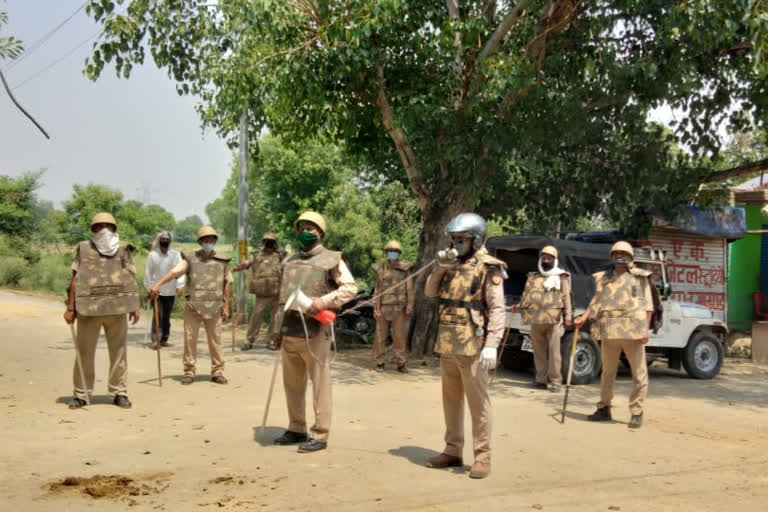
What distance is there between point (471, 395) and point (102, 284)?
4183 millimetres

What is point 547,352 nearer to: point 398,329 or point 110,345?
point 398,329

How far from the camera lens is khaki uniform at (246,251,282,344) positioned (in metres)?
13.4

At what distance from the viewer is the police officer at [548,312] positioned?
11.0 m

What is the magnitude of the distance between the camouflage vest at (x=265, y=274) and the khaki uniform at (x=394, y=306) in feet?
7.01

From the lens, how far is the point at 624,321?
28.0ft

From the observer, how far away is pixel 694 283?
18.7m

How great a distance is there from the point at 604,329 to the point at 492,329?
314 cm

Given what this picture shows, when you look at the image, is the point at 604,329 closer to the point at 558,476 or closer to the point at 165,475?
the point at 558,476

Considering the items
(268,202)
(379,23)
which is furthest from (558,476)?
(268,202)

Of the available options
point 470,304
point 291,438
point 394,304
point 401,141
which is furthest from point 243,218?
point 470,304

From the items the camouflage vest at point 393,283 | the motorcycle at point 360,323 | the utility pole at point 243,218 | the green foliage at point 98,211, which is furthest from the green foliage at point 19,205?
the camouflage vest at point 393,283

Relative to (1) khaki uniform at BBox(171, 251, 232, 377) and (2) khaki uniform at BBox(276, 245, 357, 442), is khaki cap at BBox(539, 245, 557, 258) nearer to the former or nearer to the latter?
(1) khaki uniform at BBox(171, 251, 232, 377)

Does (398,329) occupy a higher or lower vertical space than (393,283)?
lower

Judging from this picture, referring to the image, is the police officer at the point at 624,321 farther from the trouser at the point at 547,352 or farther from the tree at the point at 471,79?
the tree at the point at 471,79
